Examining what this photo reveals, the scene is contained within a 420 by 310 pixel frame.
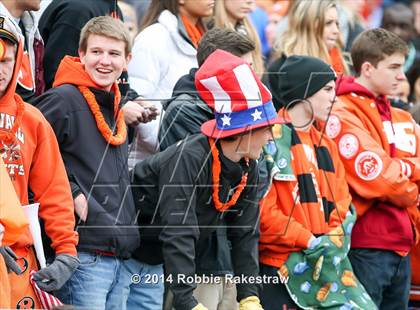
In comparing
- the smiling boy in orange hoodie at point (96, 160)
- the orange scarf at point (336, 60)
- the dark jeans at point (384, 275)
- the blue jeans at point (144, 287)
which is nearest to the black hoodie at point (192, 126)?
the blue jeans at point (144, 287)

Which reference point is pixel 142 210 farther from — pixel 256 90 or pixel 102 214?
pixel 256 90

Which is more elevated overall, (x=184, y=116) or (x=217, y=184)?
(x=184, y=116)

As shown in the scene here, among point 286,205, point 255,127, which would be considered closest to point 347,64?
point 286,205

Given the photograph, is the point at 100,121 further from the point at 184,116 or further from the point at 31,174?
the point at 184,116

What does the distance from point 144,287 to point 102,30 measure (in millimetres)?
1578

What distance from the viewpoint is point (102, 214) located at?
294 inches

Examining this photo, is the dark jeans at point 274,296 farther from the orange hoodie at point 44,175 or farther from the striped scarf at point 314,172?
the orange hoodie at point 44,175

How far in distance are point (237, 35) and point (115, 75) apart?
1039 mm

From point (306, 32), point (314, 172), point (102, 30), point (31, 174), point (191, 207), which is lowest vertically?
point (314, 172)

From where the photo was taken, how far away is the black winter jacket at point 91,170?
7.44 m

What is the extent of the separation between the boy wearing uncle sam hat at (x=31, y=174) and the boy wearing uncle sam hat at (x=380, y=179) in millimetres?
2613

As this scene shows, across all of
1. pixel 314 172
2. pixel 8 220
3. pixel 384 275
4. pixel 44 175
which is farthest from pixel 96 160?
pixel 384 275

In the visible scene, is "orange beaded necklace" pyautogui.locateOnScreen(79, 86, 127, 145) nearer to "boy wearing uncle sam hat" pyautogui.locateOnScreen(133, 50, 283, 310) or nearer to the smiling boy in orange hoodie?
the smiling boy in orange hoodie

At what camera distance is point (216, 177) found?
7.66 meters
